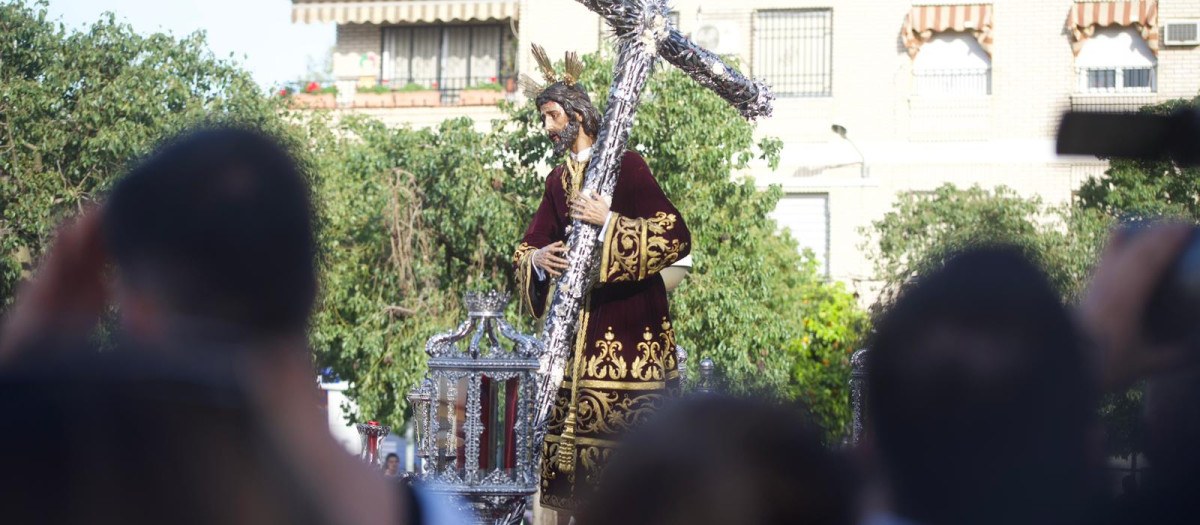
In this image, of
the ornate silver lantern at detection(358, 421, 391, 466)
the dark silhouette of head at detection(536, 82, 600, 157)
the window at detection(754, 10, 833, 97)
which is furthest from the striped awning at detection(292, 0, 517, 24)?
the dark silhouette of head at detection(536, 82, 600, 157)

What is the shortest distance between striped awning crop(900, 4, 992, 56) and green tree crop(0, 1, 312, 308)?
989 cm

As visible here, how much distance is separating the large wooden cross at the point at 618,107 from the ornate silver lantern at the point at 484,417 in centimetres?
25

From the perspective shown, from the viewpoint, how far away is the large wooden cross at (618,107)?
5469 millimetres

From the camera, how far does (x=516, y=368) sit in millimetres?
5117

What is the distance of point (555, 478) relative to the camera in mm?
5570

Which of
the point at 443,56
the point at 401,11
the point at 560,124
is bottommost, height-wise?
the point at 560,124

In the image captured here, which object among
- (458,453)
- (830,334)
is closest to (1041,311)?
(458,453)

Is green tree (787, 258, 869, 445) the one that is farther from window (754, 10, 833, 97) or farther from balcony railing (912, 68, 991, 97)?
balcony railing (912, 68, 991, 97)

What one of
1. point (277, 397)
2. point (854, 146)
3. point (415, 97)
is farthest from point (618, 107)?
point (415, 97)

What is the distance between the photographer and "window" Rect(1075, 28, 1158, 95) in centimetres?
1828

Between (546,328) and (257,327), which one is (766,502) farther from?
(546,328)

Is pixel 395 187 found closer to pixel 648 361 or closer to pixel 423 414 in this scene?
pixel 423 414

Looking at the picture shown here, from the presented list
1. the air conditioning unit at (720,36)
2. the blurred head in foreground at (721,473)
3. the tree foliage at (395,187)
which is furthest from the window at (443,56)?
the blurred head in foreground at (721,473)

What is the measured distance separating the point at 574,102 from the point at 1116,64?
48.0 ft
